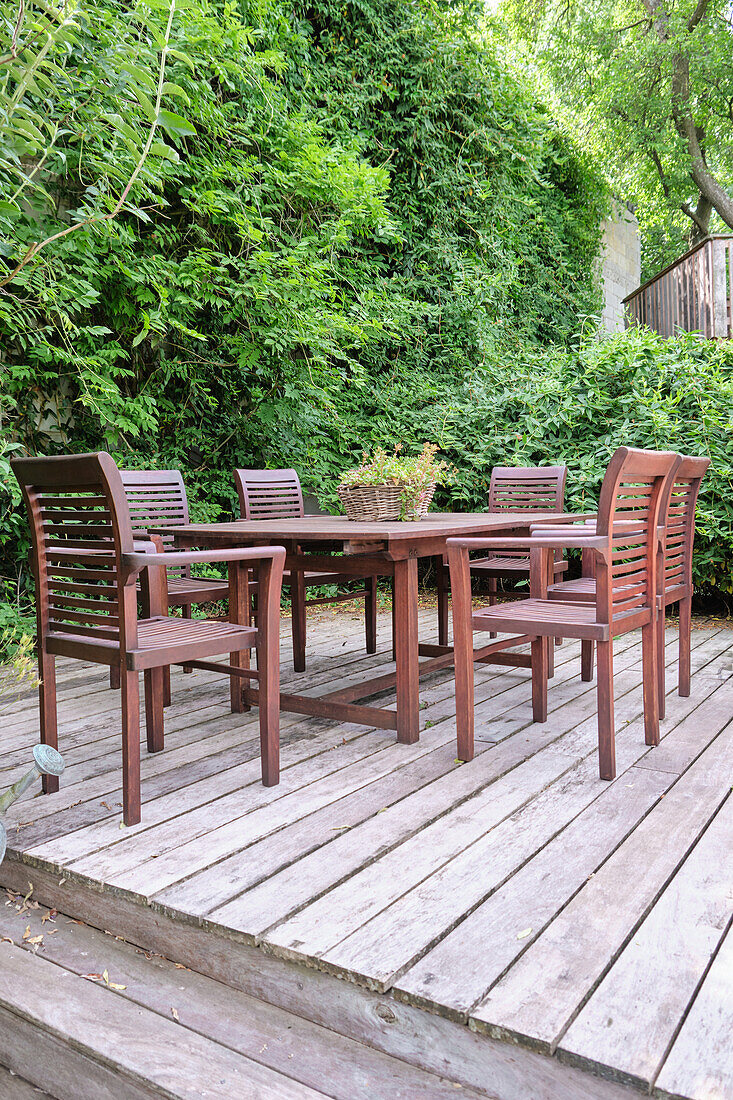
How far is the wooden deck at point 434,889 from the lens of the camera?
116 cm

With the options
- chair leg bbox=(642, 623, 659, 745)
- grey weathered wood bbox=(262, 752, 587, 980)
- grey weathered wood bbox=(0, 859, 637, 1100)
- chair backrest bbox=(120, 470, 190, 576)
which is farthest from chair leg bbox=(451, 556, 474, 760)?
chair backrest bbox=(120, 470, 190, 576)

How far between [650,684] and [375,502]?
3.96 ft

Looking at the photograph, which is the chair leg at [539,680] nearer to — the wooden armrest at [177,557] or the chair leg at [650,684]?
the chair leg at [650,684]

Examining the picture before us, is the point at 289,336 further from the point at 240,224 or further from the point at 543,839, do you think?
the point at 543,839

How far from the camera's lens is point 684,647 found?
305cm

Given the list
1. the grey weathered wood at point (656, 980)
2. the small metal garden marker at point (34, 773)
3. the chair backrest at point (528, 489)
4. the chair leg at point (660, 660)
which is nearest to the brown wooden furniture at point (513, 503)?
the chair backrest at point (528, 489)

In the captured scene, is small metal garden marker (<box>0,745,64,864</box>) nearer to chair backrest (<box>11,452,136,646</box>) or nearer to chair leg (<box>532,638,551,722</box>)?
chair backrest (<box>11,452,136,646</box>)

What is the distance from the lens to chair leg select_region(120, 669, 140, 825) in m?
1.86

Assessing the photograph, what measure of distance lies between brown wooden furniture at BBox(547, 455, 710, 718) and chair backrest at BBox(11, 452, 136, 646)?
5.28 ft

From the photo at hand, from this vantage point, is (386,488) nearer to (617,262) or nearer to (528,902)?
(528,902)

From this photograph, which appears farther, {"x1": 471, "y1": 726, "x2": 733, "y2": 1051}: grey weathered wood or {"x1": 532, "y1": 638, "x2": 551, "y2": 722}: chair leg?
{"x1": 532, "y1": 638, "x2": 551, "y2": 722}: chair leg

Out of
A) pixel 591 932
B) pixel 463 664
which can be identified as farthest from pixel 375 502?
pixel 591 932

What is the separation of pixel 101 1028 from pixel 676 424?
4.55 m

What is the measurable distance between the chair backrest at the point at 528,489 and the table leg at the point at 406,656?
1679 mm
